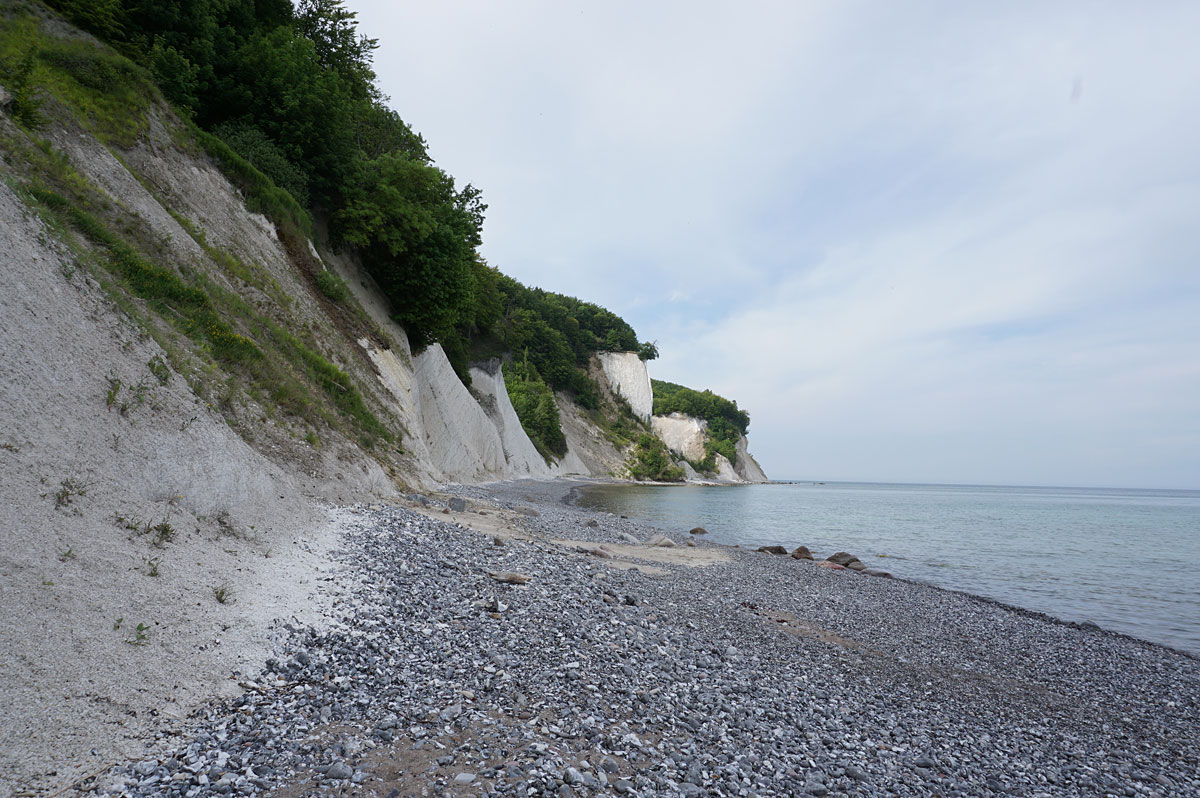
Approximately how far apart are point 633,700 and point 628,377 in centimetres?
9144

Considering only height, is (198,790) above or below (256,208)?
below

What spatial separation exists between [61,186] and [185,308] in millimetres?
2880

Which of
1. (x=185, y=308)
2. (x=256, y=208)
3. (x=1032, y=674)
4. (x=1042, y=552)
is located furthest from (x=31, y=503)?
(x=1042, y=552)

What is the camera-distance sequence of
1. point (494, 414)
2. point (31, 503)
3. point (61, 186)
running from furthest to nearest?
point (494, 414) < point (61, 186) < point (31, 503)

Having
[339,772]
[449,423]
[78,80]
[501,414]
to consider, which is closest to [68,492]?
[339,772]

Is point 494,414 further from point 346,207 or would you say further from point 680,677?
point 680,677

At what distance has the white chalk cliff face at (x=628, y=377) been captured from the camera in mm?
96688

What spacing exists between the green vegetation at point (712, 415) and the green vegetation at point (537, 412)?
42.5m

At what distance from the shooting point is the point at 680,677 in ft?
21.9

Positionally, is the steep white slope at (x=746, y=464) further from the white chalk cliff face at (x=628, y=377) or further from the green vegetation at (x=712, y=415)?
the white chalk cliff face at (x=628, y=377)

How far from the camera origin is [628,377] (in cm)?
9688

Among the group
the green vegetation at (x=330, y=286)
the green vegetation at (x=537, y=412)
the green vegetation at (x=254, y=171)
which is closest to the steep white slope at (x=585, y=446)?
the green vegetation at (x=537, y=412)

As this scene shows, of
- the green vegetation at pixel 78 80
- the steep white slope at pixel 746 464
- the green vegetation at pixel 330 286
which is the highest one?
the green vegetation at pixel 78 80

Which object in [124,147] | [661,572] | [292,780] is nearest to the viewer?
[292,780]
